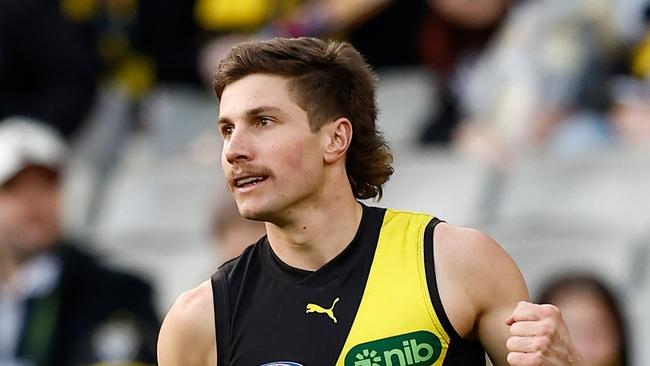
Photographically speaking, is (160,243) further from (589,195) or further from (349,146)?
(349,146)

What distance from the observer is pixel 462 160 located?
8305mm

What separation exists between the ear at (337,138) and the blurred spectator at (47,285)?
3.19 m

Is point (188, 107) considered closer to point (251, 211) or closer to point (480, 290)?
point (251, 211)

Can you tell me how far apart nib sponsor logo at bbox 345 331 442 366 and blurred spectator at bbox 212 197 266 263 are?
2.63 meters

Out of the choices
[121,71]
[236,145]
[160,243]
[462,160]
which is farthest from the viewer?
[121,71]

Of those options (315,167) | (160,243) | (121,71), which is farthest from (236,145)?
(121,71)

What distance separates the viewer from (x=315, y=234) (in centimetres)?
441

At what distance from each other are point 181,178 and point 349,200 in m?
4.81

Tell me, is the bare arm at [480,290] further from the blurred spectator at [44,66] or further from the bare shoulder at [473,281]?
the blurred spectator at [44,66]

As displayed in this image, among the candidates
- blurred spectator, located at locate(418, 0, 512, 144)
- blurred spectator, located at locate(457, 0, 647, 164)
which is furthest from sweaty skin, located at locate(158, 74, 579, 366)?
blurred spectator, located at locate(418, 0, 512, 144)

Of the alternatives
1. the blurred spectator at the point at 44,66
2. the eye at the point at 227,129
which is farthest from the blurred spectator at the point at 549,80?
the eye at the point at 227,129

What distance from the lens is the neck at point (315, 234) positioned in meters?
4.41

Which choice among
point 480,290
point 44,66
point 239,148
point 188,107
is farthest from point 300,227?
point 188,107

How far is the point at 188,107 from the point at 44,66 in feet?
2.80
